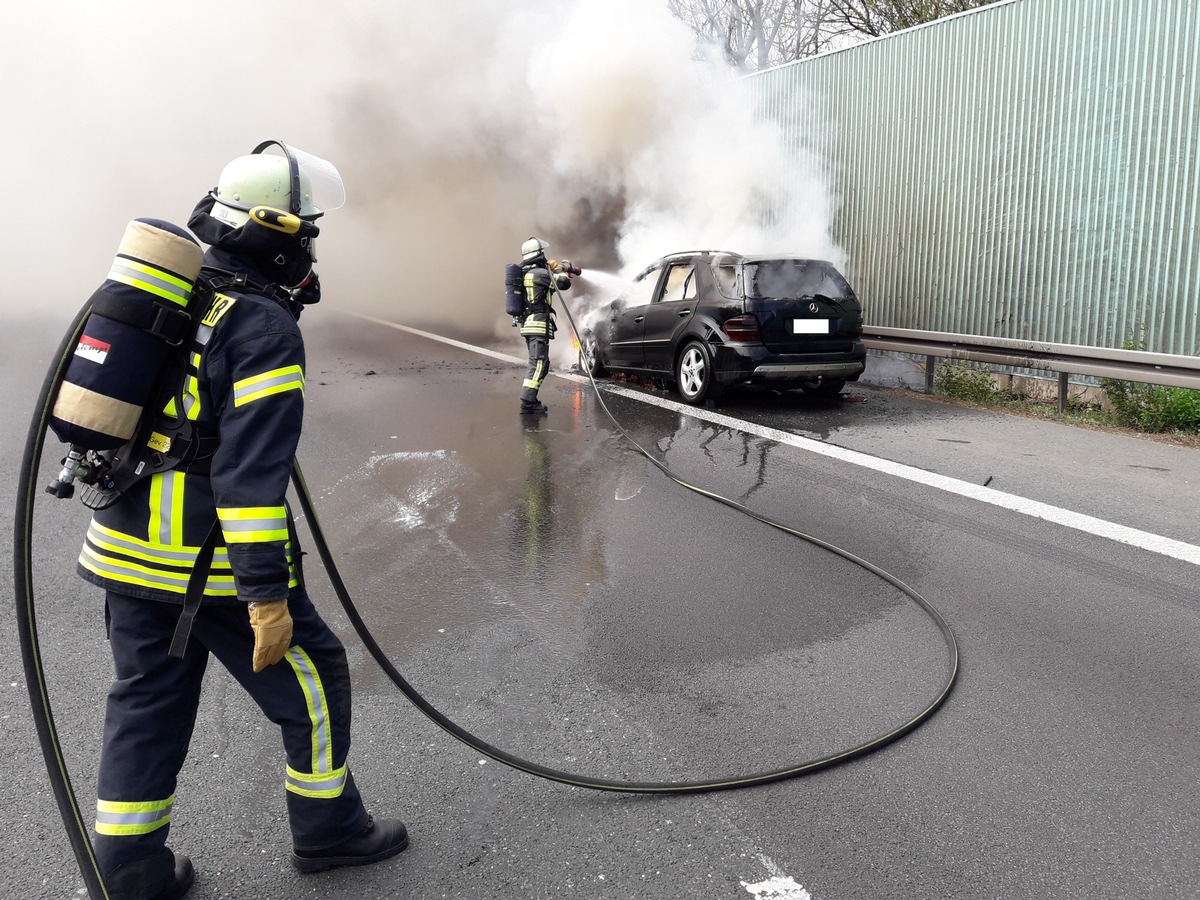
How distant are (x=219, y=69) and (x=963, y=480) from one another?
1768 cm

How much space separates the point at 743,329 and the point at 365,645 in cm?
643

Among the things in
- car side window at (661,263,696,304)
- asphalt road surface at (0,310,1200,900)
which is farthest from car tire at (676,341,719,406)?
→ asphalt road surface at (0,310,1200,900)

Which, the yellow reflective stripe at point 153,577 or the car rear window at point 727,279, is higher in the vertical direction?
the car rear window at point 727,279

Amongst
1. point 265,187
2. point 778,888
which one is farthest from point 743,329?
point 778,888

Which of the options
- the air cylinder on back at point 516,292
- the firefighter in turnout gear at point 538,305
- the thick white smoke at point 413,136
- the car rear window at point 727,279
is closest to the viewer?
the car rear window at point 727,279

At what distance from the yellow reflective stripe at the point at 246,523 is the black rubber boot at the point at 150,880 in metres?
0.88

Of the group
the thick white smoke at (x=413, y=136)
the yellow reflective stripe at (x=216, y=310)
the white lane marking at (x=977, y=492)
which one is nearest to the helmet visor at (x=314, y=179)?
the yellow reflective stripe at (x=216, y=310)

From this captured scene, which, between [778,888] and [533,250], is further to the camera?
[533,250]

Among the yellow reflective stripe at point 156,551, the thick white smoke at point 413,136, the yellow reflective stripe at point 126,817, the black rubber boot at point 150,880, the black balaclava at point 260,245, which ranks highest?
the thick white smoke at point 413,136

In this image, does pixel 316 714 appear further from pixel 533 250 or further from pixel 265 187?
pixel 533 250

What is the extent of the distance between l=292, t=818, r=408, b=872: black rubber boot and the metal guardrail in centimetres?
788

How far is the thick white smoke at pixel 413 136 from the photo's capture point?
13570 millimetres

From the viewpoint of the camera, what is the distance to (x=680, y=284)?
32.7 ft

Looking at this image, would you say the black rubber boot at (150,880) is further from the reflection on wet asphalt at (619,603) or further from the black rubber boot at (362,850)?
the reflection on wet asphalt at (619,603)
